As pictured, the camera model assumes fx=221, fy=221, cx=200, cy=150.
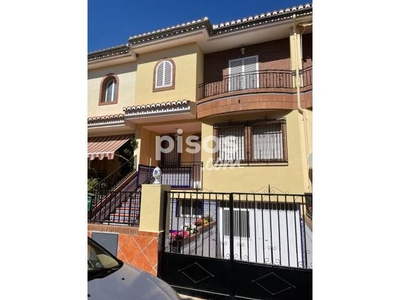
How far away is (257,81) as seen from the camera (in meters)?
14.6

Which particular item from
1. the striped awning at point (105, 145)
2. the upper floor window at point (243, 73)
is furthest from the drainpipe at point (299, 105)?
the striped awning at point (105, 145)

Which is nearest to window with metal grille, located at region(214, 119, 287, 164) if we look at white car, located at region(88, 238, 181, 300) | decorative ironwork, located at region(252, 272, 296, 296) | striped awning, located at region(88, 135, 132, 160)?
decorative ironwork, located at region(252, 272, 296, 296)

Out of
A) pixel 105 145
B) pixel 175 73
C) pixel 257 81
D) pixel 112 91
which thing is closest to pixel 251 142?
pixel 257 81

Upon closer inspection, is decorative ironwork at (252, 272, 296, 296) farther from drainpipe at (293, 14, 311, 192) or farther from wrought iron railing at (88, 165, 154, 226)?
drainpipe at (293, 14, 311, 192)

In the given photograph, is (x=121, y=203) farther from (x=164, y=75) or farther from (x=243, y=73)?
(x=243, y=73)

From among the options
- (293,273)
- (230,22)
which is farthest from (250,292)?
(230,22)

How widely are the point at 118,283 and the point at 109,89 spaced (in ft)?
57.6

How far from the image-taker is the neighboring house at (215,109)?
12.1 m

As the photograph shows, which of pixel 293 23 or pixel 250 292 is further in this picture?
pixel 293 23

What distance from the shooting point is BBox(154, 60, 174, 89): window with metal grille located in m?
15.9
